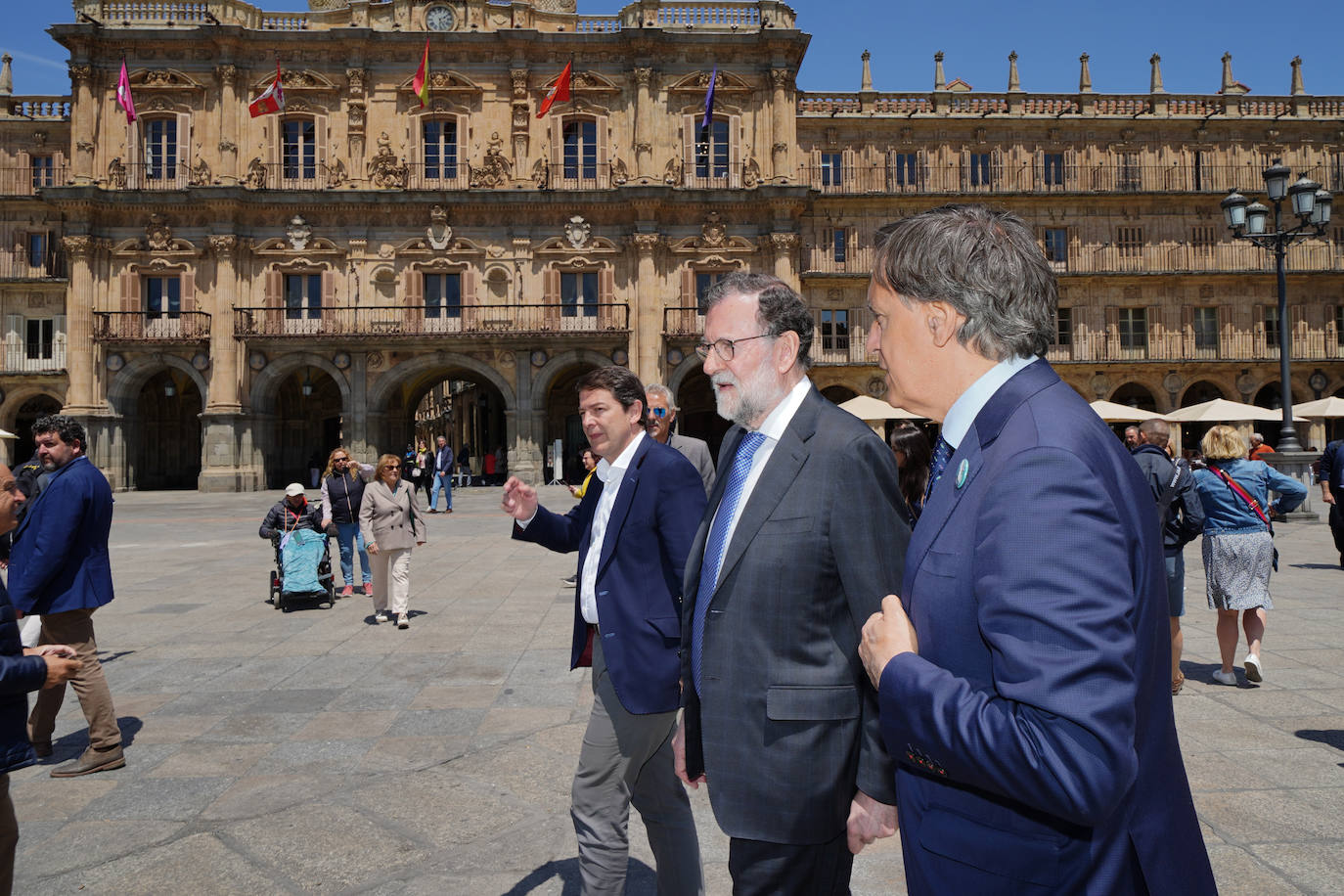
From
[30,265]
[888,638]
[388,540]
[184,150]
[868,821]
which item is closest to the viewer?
[888,638]

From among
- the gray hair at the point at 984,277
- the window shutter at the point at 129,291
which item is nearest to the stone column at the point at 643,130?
the window shutter at the point at 129,291

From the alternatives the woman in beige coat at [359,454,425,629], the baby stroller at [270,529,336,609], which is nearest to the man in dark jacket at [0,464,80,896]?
the woman in beige coat at [359,454,425,629]

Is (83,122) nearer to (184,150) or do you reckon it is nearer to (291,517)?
(184,150)

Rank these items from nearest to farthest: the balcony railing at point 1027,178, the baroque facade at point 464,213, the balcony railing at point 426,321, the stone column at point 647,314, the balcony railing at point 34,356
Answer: the baroque facade at point 464,213 → the balcony railing at point 426,321 → the stone column at point 647,314 → the balcony railing at point 34,356 → the balcony railing at point 1027,178

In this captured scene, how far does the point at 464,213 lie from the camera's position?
29.9 meters

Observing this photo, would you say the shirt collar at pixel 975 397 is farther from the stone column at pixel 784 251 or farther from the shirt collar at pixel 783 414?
the stone column at pixel 784 251

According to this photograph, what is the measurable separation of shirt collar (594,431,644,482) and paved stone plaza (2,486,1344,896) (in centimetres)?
164

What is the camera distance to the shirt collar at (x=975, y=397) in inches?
62.5

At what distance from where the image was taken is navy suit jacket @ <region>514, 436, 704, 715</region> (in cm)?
287

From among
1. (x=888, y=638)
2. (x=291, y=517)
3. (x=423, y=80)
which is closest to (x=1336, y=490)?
(x=888, y=638)

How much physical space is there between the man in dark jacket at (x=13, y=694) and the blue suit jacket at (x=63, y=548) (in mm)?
2011

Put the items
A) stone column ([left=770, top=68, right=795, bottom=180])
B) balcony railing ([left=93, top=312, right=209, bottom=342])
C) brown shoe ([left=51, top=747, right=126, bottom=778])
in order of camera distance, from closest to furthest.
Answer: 1. brown shoe ([left=51, top=747, right=126, bottom=778])
2. balcony railing ([left=93, top=312, right=209, bottom=342])
3. stone column ([left=770, top=68, right=795, bottom=180])

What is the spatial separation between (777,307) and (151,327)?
1288 inches

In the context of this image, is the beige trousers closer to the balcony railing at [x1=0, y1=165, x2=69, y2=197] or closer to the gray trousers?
the gray trousers
